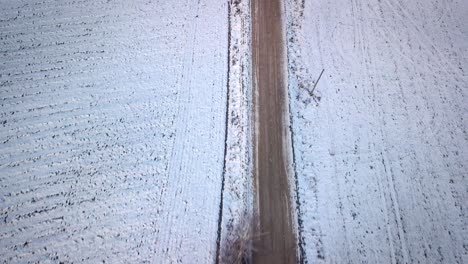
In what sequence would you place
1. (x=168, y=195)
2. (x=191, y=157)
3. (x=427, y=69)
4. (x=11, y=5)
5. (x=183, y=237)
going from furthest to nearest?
(x=11, y=5)
(x=427, y=69)
(x=191, y=157)
(x=168, y=195)
(x=183, y=237)

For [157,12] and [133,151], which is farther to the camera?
[157,12]

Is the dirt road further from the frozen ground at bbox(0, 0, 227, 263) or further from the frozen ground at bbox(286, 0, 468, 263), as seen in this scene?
the frozen ground at bbox(0, 0, 227, 263)

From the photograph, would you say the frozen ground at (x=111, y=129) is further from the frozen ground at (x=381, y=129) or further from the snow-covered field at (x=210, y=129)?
the frozen ground at (x=381, y=129)

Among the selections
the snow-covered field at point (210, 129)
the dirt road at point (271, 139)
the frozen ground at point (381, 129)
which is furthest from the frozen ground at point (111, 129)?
the frozen ground at point (381, 129)

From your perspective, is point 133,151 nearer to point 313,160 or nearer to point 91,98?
point 91,98

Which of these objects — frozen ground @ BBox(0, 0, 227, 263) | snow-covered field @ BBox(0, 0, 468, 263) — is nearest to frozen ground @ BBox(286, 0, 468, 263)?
snow-covered field @ BBox(0, 0, 468, 263)

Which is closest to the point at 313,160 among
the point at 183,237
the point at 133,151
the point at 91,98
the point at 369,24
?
the point at 183,237
